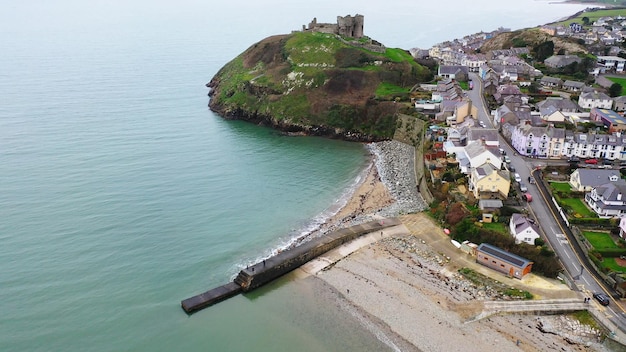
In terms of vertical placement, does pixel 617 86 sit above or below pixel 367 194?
above

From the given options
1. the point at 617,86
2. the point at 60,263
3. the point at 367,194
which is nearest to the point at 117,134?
the point at 60,263

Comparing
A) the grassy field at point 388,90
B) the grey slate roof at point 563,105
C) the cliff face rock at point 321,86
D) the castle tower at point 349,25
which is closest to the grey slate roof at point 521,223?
the grey slate roof at point 563,105

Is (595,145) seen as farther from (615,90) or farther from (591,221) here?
(615,90)

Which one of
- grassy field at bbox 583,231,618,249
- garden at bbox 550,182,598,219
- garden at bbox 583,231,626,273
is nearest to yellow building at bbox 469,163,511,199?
garden at bbox 550,182,598,219

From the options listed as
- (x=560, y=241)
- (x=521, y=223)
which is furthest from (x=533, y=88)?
(x=521, y=223)

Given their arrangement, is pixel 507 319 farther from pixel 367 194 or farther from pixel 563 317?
pixel 367 194

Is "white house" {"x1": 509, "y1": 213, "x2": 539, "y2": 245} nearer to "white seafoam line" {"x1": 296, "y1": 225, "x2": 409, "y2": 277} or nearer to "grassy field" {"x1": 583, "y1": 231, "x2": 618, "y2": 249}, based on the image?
"grassy field" {"x1": 583, "y1": 231, "x2": 618, "y2": 249}
